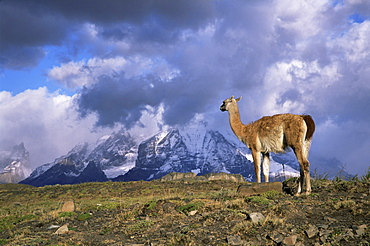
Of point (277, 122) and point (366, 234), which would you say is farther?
point (277, 122)

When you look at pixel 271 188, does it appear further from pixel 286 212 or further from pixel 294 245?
pixel 294 245

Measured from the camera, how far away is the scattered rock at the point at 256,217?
964 cm

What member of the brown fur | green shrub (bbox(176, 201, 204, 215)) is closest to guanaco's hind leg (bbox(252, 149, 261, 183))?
the brown fur

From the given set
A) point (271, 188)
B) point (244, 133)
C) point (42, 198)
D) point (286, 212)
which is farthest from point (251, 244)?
point (42, 198)

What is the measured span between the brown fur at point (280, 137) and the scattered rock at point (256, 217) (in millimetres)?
4387

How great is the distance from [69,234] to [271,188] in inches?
322

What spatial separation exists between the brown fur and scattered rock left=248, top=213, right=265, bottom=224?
173 inches

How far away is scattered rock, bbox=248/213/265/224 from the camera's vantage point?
9.64 m

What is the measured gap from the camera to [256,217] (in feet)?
32.2

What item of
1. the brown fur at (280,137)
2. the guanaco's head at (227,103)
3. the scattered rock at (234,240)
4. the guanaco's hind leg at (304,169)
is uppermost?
the guanaco's head at (227,103)

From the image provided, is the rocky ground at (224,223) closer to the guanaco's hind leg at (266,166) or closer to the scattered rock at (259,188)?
the scattered rock at (259,188)

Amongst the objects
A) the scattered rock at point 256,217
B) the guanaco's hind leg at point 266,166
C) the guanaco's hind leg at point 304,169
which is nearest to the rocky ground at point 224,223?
the scattered rock at point 256,217

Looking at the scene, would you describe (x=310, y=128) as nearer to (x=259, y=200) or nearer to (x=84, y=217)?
(x=259, y=200)

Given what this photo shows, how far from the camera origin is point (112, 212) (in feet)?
47.6
